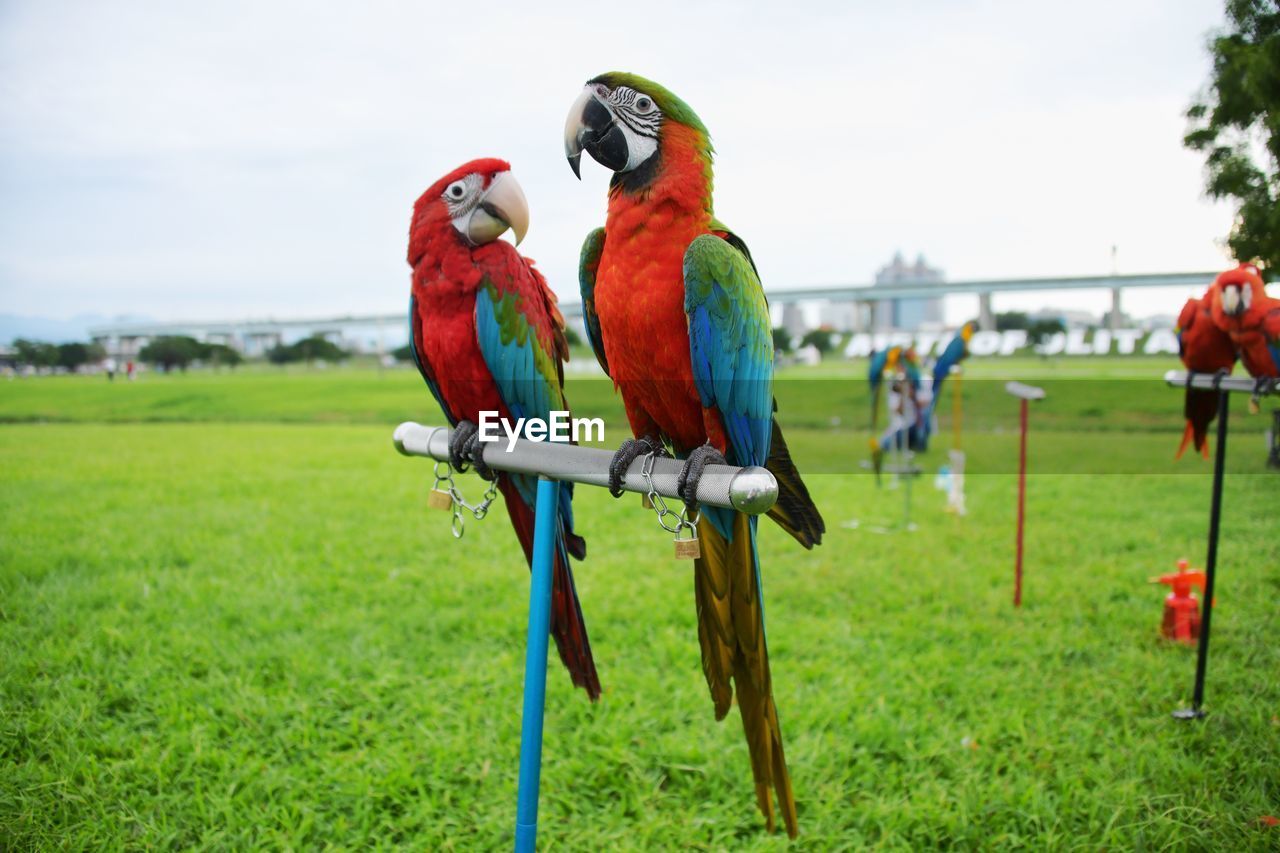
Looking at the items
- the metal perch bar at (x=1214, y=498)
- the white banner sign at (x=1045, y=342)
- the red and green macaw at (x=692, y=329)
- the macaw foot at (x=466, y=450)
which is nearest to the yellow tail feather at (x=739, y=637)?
the red and green macaw at (x=692, y=329)

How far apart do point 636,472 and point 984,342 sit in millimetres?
4274

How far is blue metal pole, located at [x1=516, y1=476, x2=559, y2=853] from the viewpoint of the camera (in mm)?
1219

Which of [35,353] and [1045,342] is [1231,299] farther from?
[35,353]

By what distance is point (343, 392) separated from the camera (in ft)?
21.1

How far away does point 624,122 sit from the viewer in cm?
109

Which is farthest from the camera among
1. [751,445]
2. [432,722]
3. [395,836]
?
[432,722]

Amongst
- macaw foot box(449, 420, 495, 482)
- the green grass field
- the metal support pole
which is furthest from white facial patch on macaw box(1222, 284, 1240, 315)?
macaw foot box(449, 420, 495, 482)

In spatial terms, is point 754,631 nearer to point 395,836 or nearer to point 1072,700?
point 395,836

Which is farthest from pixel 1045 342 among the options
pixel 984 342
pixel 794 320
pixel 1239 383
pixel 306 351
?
pixel 306 351

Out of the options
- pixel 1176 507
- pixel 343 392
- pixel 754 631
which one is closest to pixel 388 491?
pixel 343 392

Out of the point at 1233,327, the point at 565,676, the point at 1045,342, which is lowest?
the point at 565,676

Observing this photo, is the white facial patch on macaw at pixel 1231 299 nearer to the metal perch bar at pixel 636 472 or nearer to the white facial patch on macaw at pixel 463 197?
the metal perch bar at pixel 636 472

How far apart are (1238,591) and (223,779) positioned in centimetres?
385

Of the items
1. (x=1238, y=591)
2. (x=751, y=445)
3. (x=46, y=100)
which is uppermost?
(x=46, y=100)
